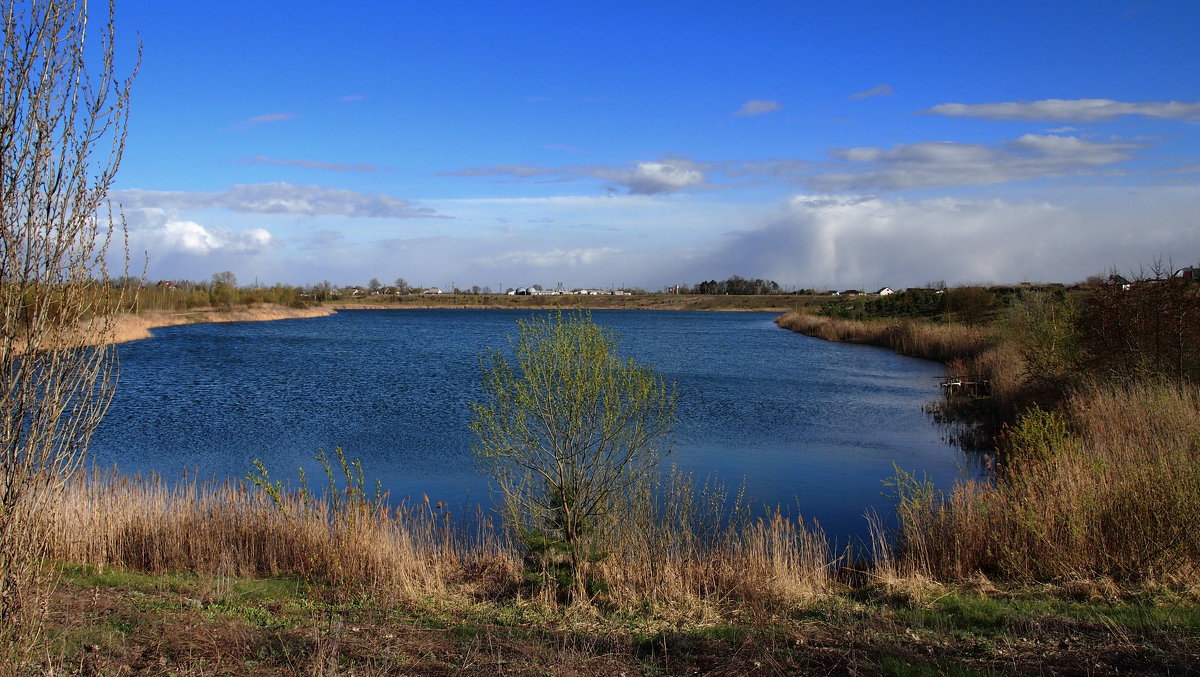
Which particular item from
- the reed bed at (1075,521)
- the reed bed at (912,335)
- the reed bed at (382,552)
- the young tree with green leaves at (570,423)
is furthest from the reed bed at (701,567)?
the reed bed at (912,335)

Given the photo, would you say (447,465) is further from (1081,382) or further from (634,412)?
(1081,382)

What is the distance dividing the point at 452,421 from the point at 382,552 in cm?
1343

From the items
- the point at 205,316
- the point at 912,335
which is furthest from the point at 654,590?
the point at 205,316

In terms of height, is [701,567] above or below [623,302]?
below

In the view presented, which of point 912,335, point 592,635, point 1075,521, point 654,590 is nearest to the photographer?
point 592,635

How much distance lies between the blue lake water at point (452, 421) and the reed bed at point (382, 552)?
2.90 meters

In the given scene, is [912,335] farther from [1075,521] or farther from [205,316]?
[205,316]

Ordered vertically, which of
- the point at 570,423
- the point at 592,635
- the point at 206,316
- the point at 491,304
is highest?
the point at 491,304

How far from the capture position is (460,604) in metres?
8.27

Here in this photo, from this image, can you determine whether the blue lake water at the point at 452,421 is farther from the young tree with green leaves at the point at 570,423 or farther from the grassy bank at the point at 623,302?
the grassy bank at the point at 623,302

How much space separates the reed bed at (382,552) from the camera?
A: 339 inches

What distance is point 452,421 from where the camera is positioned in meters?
22.6

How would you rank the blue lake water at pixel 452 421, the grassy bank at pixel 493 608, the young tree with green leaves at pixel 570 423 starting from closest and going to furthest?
the grassy bank at pixel 493 608, the young tree with green leaves at pixel 570 423, the blue lake water at pixel 452 421

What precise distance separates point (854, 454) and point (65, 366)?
1759cm
